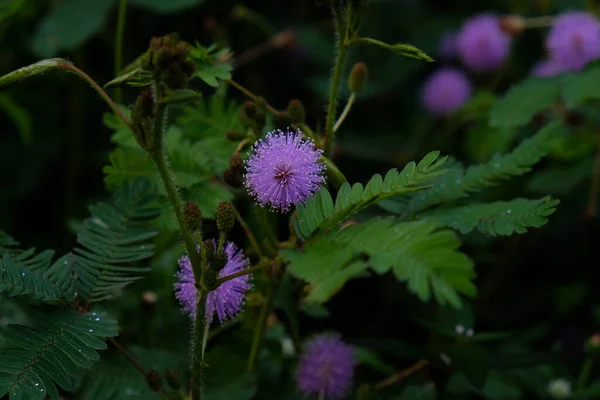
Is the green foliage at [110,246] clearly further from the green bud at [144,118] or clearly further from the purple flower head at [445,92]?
the purple flower head at [445,92]

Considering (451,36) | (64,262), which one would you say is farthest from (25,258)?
(451,36)

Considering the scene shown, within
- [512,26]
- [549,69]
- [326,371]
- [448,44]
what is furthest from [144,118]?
[448,44]

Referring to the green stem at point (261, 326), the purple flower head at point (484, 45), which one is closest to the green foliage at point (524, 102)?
the purple flower head at point (484, 45)

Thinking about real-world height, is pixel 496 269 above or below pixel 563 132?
below

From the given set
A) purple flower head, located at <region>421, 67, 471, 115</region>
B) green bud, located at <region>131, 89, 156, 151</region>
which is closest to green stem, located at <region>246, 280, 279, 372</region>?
green bud, located at <region>131, 89, 156, 151</region>

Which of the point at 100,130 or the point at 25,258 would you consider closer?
the point at 25,258

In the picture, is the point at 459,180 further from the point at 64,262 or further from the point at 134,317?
the point at 134,317

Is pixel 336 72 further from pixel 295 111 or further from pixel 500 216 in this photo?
pixel 500 216

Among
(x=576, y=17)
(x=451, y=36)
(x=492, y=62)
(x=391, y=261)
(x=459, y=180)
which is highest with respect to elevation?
(x=451, y=36)

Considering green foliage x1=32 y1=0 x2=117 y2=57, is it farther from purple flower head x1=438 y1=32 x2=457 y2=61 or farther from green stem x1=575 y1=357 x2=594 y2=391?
green stem x1=575 y1=357 x2=594 y2=391
